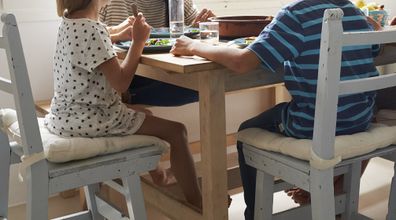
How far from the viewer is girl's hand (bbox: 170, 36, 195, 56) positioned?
1.46m

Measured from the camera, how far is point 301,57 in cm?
143

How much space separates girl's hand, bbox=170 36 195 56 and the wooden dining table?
0.06 feet

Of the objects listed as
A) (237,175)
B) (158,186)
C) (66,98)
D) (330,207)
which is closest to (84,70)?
(66,98)

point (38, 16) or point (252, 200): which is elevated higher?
point (38, 16)

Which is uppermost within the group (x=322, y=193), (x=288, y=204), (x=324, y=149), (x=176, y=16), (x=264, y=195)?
(x=176, y=16)

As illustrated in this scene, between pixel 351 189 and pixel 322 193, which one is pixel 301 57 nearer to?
pixel 322 193

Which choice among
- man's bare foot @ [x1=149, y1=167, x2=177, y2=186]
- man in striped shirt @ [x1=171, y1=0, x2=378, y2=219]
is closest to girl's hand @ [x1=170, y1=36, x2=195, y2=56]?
man in striped shirt @ [x1=171, y1=0, x2=378, y2=219]

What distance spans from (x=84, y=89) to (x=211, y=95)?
0.37m

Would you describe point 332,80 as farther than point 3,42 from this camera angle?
No

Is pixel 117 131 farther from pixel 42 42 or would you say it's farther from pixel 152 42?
pixel 42 42

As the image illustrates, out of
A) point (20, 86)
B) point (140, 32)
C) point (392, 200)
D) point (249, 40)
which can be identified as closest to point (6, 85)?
point (20, 86)

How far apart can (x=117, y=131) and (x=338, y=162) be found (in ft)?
2.05

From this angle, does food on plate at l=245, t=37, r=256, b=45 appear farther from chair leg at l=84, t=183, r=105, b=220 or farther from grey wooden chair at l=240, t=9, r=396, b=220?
chair leg at l=84, t=183, r=105, b=220

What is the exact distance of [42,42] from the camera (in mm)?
2336
